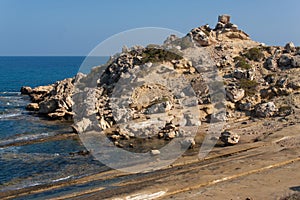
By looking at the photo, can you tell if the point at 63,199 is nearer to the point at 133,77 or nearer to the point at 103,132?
the point at 103,132

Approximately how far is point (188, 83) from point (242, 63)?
318 inches

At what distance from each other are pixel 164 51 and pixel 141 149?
22442 millimetres

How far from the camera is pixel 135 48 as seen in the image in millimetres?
52281

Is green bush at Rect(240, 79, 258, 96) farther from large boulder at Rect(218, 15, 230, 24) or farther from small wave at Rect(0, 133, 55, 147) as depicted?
small wave at Rect(0, 133, 55, 147)

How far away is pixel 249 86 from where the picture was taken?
4184 cm

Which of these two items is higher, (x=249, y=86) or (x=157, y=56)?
(x=157, y=56)

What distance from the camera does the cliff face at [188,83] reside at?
1427 inches

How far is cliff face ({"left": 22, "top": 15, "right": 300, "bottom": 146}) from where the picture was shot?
1427 inches

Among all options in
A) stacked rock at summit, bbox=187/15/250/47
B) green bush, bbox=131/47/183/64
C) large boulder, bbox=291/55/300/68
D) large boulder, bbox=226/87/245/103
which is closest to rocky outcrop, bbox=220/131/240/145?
large boulder, bbox=226/87/245/103

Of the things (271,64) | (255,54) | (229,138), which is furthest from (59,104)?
(271,64)

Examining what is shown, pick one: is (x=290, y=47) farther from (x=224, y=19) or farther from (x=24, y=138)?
(x=24, y=138)

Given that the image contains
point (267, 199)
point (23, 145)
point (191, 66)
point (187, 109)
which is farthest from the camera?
point (191, 66)

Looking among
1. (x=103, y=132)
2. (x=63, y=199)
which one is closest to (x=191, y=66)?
(x=103, y=132)

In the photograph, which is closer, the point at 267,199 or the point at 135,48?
the point at 267,199
